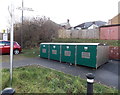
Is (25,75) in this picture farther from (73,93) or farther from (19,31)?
(19,31)

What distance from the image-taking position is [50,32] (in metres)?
17.0

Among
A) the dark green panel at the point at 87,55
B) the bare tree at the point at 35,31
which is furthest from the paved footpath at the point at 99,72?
the bare tree at the point at 35,31

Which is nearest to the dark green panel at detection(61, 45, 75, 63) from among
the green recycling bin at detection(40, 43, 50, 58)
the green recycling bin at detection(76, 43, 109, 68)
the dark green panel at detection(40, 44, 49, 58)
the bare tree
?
the green recycling bin at detection(76, 43, 109, 68)

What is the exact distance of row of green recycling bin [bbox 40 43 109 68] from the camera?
6.53 meters

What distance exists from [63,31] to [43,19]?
12.3 ft

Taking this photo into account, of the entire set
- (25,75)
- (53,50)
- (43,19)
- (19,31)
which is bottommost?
(25,75)

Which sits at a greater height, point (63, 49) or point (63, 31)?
point (63, 31)

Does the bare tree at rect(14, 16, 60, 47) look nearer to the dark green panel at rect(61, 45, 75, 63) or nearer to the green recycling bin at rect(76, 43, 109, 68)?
the dark green panel at rect(61, 45, 75, 63)

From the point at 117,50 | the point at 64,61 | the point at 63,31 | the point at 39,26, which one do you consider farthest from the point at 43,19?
the point at 117,50

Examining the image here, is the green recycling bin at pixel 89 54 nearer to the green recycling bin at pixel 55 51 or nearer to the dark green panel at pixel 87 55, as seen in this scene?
the dark green panel at pixel 87 55

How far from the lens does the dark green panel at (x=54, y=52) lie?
8.69m

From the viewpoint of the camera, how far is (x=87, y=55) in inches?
268

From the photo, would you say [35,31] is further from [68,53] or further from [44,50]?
[68,53]

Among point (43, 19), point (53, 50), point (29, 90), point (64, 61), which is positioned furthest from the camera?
point (43, 19)
